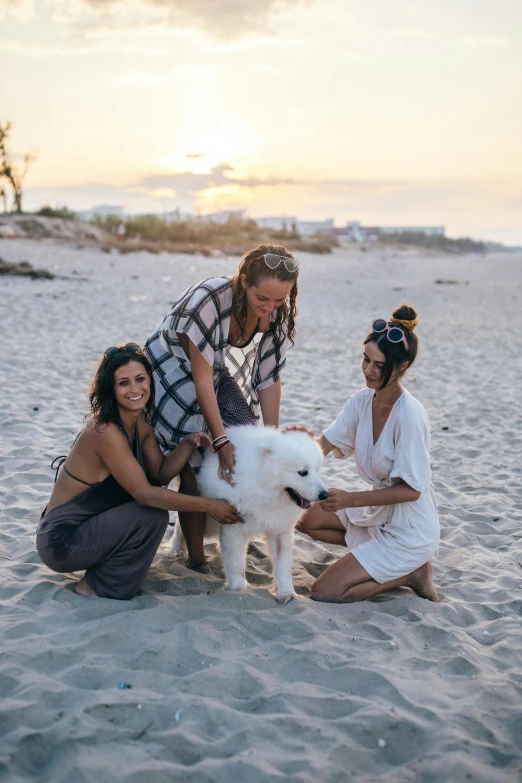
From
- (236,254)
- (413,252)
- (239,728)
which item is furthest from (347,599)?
(413,252)

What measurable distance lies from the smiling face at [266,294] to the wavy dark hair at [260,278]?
0.06 feet

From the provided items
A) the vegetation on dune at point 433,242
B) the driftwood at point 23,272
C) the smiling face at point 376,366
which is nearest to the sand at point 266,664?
the smiling face at point 376,366

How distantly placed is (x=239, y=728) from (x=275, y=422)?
194 centimetres

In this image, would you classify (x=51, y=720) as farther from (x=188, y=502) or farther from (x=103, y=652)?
(x=188, y=502)

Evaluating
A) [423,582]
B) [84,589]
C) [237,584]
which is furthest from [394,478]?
[84,589]

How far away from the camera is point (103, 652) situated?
105 inches

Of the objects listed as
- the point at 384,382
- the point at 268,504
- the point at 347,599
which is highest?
the point at 384,382

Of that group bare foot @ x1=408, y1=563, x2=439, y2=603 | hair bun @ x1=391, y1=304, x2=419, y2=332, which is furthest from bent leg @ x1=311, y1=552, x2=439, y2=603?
hair bun @ x1=391, y1=304, x2=419, y2=332

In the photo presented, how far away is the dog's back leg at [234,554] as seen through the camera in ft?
10.9

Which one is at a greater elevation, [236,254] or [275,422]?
[236,254]

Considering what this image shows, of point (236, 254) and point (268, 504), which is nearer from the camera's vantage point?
point (268, 504)

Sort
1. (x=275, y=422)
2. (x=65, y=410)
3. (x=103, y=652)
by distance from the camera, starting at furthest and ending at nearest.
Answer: (x=65, y=410), (x=275, y=422), (x=103, y=652)

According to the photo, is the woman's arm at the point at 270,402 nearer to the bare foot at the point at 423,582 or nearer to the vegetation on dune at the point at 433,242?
the bare foot at the point at 423,582

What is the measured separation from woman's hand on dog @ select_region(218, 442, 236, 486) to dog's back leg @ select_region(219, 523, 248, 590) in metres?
0.25
